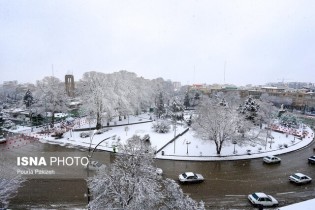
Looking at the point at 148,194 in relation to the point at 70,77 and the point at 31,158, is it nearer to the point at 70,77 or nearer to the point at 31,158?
the point at 31,158

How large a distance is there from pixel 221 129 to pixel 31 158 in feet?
76.3

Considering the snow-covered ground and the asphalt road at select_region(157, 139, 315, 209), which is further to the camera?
the snow-covered ground

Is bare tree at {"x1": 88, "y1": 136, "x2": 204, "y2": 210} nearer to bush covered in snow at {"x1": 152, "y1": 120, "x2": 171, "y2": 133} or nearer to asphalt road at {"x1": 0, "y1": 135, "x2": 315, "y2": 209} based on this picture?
asphalt road at {"x1": 0, "y1": 135, "x2": 315, "y2": 209}

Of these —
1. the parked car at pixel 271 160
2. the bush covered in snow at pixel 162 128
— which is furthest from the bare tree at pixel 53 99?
the parked car at pixel 271 160

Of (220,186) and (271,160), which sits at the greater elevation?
(271,160)

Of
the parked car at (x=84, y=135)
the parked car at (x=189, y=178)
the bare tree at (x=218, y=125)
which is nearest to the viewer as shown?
the parked car at (x=189, y=178)

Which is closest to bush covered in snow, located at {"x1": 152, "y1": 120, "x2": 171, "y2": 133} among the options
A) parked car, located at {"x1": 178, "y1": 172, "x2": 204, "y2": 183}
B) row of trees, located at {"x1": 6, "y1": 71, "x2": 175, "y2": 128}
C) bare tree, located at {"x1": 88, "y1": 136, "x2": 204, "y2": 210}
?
row of trees, located at {"x1": 6, "y1": 71, "x2": 175, "y2": 128}

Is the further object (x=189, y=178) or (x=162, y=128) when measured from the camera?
(x=162, y=128)

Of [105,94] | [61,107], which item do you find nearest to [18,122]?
[61,107]

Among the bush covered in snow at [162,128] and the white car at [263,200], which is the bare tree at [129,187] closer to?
the white car at [263,200]

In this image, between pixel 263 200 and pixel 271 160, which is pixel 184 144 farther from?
pixel 263 200

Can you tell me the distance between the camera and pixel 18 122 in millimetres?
48625

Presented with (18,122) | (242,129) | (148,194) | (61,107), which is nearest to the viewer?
(148,194)

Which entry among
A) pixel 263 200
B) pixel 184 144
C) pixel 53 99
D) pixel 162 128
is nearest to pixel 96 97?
pixel 53 99
